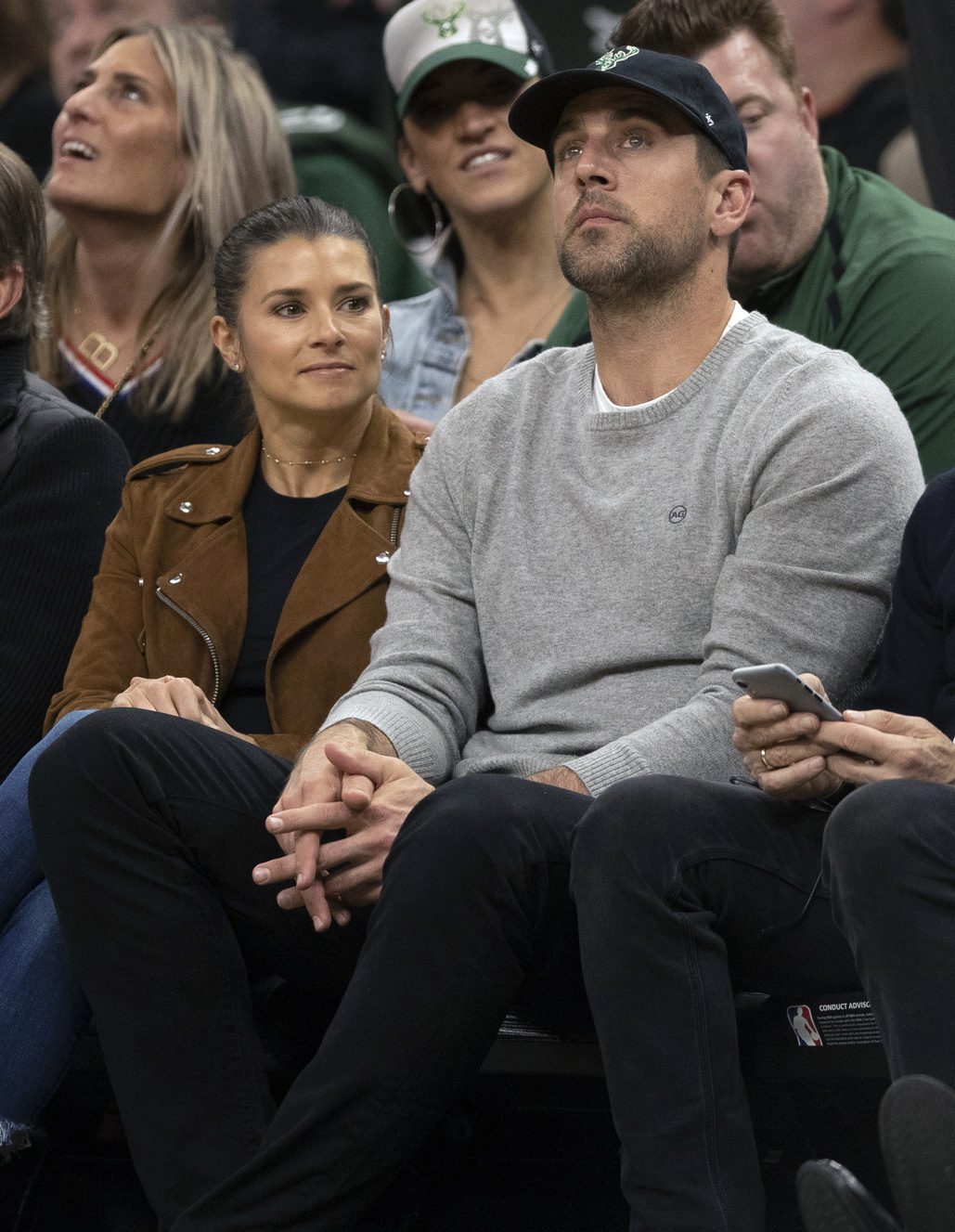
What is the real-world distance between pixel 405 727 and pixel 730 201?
0.84 metres

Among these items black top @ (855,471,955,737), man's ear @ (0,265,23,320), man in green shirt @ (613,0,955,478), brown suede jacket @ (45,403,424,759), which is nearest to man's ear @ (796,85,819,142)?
man in green shirt @ (613,0,955,478)

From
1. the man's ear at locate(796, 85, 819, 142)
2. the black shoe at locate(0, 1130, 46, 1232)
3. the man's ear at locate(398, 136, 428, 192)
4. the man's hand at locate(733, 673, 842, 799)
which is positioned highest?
the man's ear at locate(796, 85, 819, 142)

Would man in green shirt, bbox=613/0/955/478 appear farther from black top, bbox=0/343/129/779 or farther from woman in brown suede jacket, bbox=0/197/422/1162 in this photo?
black top, bbox=0/343/129/779

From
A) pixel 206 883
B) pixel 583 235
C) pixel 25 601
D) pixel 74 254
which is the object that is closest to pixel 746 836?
pixel 206 883

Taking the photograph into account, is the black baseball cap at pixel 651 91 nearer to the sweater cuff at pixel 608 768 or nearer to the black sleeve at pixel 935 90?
the sweater cuff at pixel 608 768

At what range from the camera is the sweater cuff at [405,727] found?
2.13 meters

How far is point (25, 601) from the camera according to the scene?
2596mm

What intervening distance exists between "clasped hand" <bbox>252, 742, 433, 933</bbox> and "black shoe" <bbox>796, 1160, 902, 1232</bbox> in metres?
0.72

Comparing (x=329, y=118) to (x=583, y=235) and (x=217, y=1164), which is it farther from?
(x=217, y=1164)

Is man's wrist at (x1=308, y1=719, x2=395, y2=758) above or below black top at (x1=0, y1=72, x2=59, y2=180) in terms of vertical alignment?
below

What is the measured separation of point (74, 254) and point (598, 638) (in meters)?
2.00

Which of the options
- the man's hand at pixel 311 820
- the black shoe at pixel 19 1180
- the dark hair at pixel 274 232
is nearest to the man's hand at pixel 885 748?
the man's hand at pixel 311 820

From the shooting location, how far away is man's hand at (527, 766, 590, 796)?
1.94m

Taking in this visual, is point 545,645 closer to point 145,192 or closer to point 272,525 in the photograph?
point 272,525
